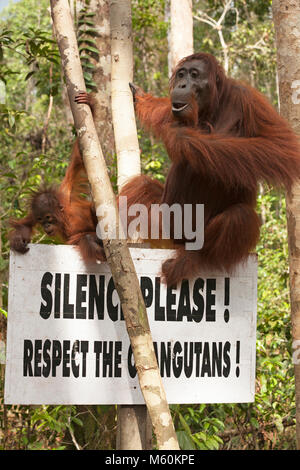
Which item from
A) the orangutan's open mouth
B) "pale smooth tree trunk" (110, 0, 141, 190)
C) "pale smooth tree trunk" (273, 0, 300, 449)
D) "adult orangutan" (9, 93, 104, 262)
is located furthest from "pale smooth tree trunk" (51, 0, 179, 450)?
A: "pale smooth tree trunk" (273, 0, 300, 449)

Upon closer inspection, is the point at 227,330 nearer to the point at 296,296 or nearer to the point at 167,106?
the point at 296,296

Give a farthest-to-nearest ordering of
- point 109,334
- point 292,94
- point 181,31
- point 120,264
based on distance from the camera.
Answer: point 181,31, point 292,94, point 109,334, point 120,264

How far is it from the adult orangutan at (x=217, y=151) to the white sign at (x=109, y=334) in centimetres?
21

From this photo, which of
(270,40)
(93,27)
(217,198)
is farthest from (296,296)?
(270,40)

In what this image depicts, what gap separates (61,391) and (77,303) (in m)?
0.29

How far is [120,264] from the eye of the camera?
5.87 feet

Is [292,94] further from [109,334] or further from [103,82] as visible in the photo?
[109,334]

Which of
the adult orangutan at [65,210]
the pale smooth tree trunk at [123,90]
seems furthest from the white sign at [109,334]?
the adult orangutan at [65,210]

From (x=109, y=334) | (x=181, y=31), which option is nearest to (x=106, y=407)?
(x=109, y=334)

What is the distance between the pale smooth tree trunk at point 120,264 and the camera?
1708 millimetres

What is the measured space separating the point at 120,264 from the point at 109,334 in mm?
349

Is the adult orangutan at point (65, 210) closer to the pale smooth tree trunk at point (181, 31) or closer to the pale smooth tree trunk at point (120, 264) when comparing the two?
the pale smooth tree trunk at point (120, 264)

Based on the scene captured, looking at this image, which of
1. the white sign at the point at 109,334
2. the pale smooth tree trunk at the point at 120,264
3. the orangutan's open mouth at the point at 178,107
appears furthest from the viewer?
the orangutan's open mouth at the point at 178,107

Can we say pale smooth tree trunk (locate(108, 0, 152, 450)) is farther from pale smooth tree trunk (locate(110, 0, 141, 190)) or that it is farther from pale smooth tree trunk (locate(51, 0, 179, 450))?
pale smooth tree trunk (locate(51, 0, 179, 450))
